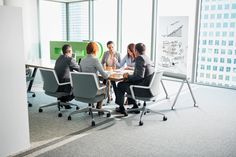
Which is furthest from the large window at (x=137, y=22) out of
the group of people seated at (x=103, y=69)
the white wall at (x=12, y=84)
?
the white wall at (x=12, y=84)

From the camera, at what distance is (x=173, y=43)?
225 inches

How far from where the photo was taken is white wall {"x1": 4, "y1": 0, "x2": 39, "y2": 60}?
7.87 meters

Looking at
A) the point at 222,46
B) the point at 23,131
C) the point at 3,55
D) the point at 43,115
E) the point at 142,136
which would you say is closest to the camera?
the point at 3,55

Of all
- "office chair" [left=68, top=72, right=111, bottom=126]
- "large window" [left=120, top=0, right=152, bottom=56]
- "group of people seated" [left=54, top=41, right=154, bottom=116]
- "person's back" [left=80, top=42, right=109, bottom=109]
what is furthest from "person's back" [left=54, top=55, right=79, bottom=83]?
"large window" [left=120, top=0, right=152, bottom=56]

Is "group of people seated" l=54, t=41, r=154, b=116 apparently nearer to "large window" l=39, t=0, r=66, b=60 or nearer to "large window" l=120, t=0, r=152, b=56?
"large window" l=120, t=0, r=152, b=56

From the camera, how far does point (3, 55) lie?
249 cm

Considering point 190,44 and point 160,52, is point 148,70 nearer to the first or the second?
point 160,52

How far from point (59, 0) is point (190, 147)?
756 cm

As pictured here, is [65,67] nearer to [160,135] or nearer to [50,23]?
[160,135]

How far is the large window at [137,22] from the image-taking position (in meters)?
7.37

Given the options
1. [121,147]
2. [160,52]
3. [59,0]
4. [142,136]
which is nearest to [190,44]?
[160,52]

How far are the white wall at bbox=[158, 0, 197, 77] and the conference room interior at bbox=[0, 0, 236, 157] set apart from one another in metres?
0.03

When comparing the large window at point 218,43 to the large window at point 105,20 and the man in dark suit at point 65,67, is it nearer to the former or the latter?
the large window at point 105,20

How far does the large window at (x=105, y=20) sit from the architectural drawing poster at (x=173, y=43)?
254cm
